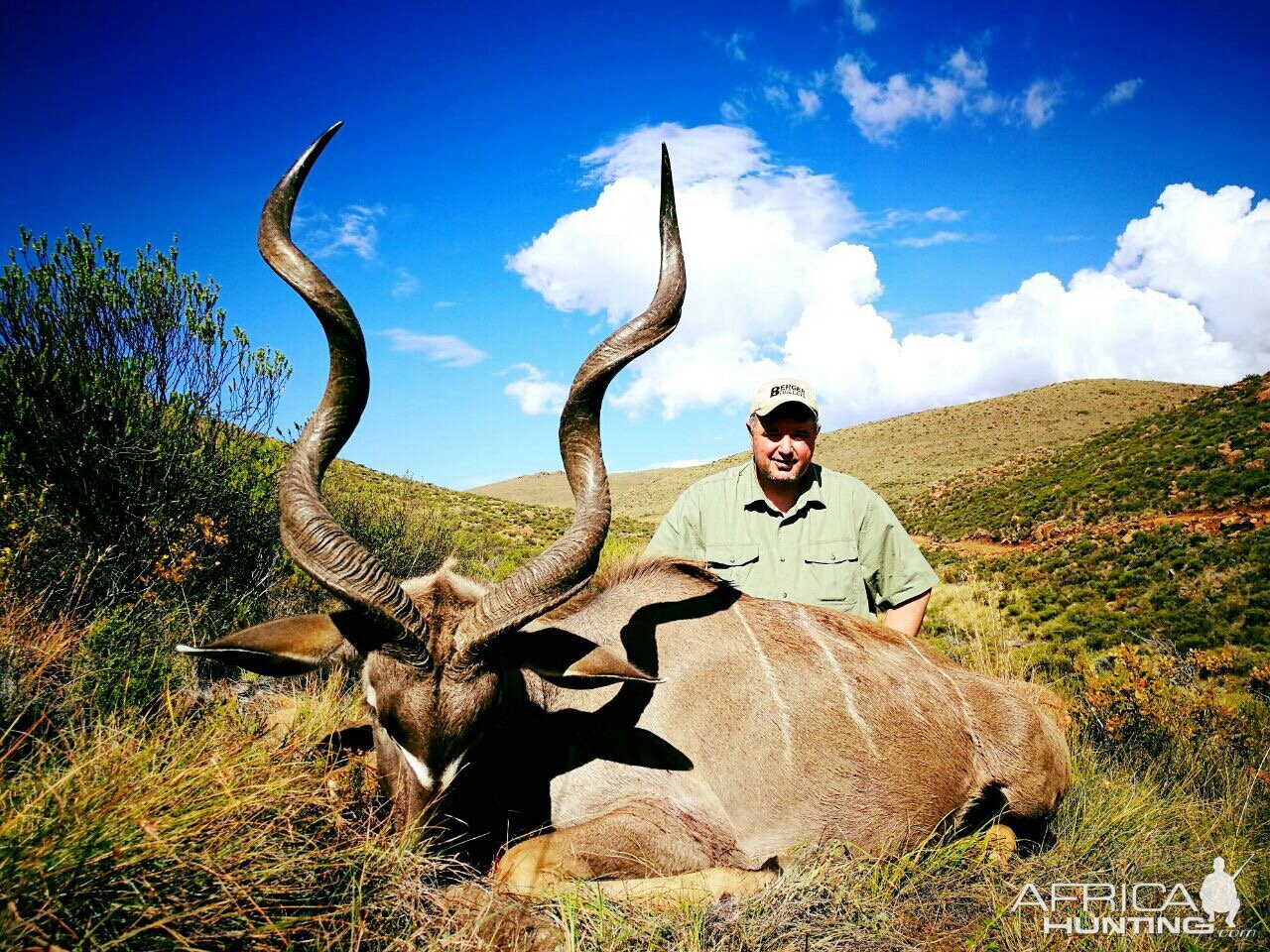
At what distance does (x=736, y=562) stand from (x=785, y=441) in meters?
1.11

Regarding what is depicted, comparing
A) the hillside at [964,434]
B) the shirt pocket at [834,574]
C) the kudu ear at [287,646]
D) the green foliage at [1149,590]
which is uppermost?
the hillside at [964,434]

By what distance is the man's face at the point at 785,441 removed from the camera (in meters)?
5.56

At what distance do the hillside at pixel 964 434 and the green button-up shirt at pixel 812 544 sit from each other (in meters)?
60.3

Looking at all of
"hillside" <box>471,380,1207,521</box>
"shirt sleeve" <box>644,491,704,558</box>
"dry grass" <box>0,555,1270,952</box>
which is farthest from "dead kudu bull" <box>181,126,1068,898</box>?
"hillside" <box>471,380,1207,521</box>

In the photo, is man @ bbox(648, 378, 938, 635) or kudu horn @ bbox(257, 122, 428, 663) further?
man @ bbox(648, 378, 938, 635)

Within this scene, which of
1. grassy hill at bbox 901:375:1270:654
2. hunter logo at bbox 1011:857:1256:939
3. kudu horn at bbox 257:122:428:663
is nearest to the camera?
kudu horn at bbox 257:122:428:663

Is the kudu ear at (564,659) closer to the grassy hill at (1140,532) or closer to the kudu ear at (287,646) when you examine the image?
the kudu ear at (287,646)

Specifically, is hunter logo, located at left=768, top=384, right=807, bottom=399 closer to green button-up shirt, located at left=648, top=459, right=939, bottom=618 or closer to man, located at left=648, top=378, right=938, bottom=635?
man, located at left=648, top=378, right=938, bottom=635

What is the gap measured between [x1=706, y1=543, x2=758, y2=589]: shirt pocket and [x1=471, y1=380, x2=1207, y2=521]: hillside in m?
60.6

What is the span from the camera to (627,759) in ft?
12.6

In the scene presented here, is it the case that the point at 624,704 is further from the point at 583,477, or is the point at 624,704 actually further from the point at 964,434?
the point at 964,434

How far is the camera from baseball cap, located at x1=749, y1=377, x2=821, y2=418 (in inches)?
217

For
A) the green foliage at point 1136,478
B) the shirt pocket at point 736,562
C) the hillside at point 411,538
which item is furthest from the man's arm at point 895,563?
the green foliage at point 1136,478

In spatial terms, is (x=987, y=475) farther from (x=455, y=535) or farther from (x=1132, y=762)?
(x=1132, y=762)
